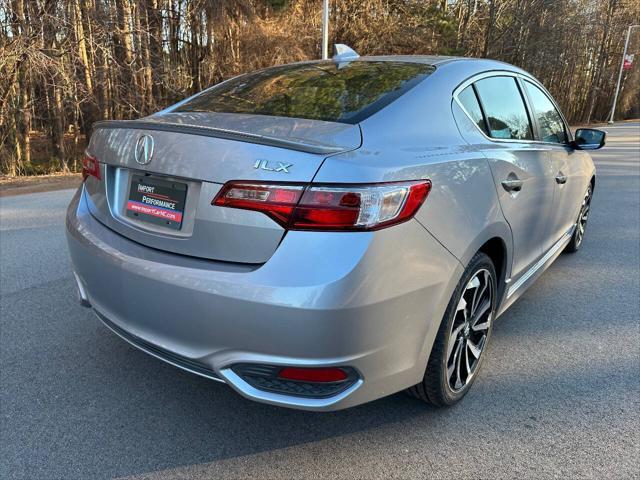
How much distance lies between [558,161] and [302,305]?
2513 millimetres

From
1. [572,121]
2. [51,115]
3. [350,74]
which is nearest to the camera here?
[350,74]

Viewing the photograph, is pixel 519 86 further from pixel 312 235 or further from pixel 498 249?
pixel 312 235

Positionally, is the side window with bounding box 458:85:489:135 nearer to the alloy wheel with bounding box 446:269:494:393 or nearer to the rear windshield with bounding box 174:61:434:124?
the rear windshield with bounding box 174:61:434:124

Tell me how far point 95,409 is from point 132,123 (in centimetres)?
138

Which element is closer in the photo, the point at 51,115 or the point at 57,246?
the point at 57,246

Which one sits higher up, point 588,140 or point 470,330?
point 588,140

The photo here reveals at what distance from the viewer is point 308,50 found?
1844 centimetres

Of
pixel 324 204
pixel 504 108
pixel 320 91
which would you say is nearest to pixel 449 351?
pixel 324 204

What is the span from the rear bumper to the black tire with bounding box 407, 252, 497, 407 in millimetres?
107

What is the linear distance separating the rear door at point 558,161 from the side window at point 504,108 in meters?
0.20

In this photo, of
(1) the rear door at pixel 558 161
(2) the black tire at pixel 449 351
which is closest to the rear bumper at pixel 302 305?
(2) the black tire at pixel 449 351

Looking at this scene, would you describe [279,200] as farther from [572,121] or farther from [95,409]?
[572,121]

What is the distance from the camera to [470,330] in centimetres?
253

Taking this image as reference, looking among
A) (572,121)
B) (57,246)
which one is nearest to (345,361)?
(57,246)
